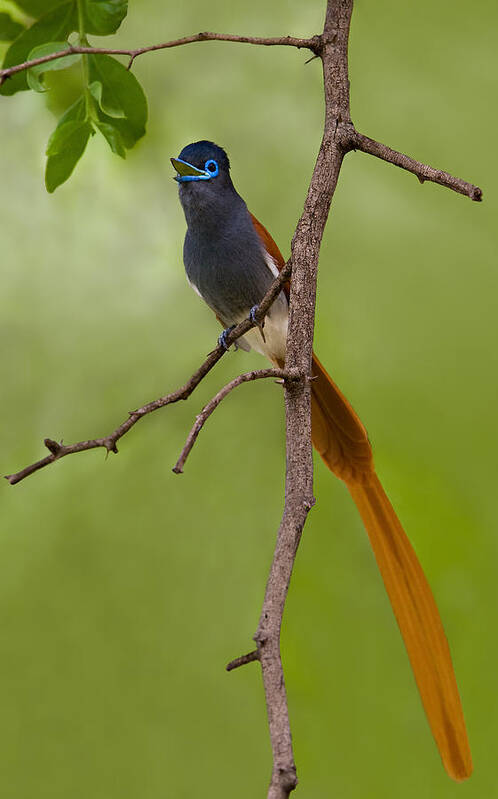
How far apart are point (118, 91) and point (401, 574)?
41cm

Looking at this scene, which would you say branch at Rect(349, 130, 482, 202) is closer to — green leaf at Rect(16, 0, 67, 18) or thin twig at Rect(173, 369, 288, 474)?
thin twig at Rect(173, 369, 288, 474)

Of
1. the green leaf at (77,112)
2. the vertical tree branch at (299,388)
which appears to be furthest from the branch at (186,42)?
the green leaf at (77,112)

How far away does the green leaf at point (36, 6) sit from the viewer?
0.67 m

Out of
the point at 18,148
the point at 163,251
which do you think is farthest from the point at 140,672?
the point at 18,148

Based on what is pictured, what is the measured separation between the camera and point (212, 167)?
0.54 m

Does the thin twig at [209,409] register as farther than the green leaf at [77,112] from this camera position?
No

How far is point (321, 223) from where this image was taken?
435mm

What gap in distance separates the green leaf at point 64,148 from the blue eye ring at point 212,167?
0.37ft

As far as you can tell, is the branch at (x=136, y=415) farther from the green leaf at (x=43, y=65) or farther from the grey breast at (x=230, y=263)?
the green leaf at (x=43, y=65)

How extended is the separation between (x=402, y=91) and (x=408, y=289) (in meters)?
0.18

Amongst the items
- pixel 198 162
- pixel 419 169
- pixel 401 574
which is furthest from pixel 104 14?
pixel 401 574

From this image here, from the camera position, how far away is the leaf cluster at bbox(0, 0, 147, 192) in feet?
1.95

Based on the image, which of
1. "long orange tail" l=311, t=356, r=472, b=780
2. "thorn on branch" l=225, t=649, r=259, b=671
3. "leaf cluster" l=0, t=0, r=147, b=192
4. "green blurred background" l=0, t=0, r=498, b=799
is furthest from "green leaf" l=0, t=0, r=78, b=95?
"thorn on branch" l=225, t=649, r=259, b=671

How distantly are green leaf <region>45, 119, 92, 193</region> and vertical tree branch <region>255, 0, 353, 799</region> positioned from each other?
7.6 inches
